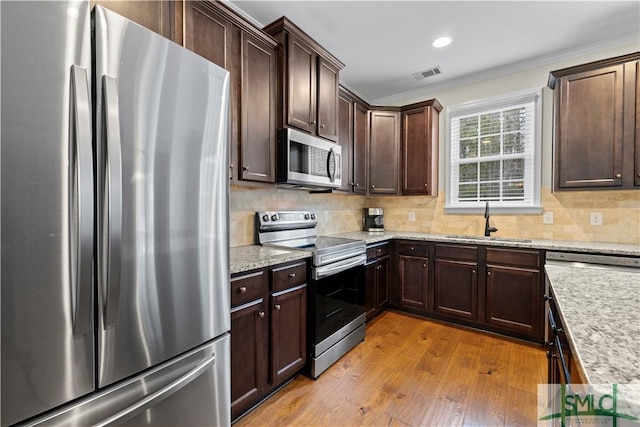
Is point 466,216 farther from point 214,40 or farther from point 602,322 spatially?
point 214,40

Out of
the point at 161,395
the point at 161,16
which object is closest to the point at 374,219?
the point at 161,16

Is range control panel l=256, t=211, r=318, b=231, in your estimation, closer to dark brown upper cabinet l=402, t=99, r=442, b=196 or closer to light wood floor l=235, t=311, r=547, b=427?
light wood floor l=235, t=311, r=547, b=427

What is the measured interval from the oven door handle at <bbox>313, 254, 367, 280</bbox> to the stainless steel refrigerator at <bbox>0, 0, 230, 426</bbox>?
0.91m

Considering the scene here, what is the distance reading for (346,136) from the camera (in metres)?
3.17

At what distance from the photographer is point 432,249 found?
3.07 m

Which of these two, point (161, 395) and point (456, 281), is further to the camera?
point (456, 281)

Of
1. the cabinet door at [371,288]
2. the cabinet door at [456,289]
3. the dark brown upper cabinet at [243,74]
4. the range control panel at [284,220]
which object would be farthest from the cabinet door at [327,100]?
the cabinet door at [456,289]

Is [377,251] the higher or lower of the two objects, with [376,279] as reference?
higher

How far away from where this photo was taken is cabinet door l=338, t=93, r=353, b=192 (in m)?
3.08

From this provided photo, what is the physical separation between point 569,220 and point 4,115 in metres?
3.90

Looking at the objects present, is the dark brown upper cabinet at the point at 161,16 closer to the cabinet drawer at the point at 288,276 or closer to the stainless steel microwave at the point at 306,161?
the stainless steel microwave at the point at 306,161

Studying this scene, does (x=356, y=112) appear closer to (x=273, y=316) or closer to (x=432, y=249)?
(x=432, y=249)

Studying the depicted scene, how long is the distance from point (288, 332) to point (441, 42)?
9.11 ft

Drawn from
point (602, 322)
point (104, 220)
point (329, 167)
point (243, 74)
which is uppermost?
point (243, 74)
